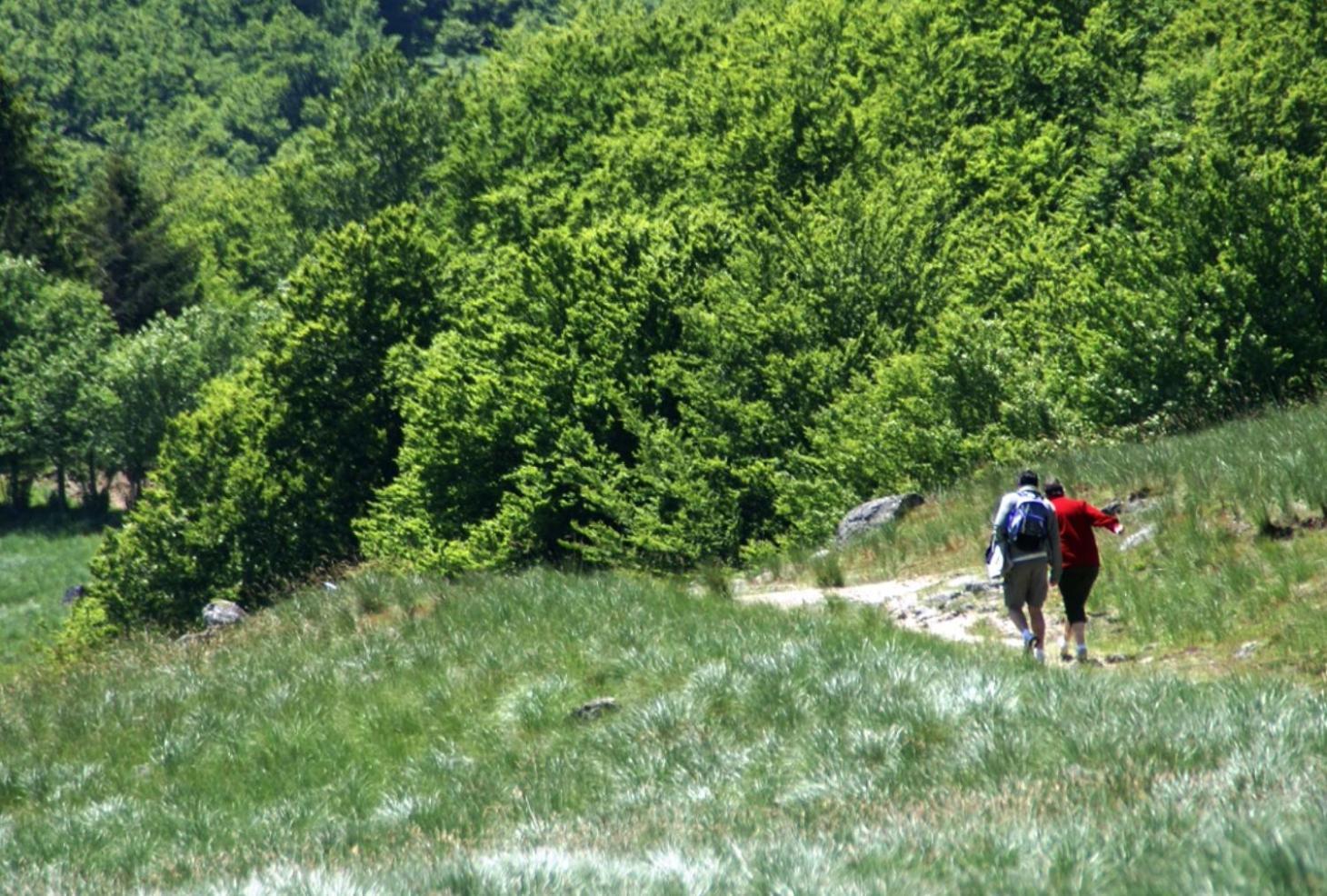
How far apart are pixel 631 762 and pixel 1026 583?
432 cm

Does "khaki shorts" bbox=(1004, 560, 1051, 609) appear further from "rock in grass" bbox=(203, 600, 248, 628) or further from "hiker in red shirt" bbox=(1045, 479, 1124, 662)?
"rock in grass" bbox=(203, 600, 248, 628)

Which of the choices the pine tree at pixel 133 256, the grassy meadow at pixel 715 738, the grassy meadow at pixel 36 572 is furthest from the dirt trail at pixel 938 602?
the pine tree at pixel 133 256

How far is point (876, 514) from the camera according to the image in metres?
24.2

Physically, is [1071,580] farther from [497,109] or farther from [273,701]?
[497,109]

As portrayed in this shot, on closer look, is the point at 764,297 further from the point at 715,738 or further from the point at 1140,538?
the point at 715,738

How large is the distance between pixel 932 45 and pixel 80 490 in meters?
51.5

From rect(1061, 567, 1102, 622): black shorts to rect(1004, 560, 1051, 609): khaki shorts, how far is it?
220 millimetres

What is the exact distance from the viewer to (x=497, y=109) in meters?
67.1

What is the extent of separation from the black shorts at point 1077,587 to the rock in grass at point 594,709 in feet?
13.7

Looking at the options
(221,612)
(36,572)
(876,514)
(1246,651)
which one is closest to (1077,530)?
(1246,651)

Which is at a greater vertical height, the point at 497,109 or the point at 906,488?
the point at 497,109

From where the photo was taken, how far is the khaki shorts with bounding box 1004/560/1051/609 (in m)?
14.5

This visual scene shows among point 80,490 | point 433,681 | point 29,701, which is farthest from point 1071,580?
point 80,490

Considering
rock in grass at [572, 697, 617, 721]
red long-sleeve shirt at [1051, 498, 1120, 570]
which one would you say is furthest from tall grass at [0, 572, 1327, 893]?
red long-sleeve shirt at [1051, 498, 1120, 570]
